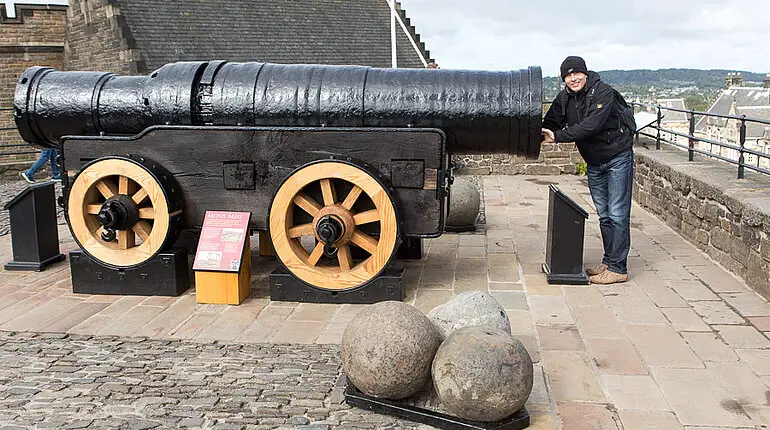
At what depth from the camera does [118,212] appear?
16.4 feet

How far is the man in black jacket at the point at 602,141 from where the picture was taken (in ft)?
16.6

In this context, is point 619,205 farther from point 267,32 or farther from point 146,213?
point 267,32

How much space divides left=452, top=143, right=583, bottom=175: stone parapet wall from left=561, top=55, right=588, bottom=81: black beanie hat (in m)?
7.00

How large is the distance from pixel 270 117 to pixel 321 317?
4.66ft

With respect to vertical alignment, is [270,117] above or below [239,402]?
above

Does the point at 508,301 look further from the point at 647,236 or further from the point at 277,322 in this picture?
the point at 647,236

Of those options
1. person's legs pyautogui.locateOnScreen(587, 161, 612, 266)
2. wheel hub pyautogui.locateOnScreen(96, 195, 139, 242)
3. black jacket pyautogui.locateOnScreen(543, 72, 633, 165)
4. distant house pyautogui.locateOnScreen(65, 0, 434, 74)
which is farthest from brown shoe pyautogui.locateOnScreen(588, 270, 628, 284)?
distant house pyautogui.locateOnScreen(65, 0, 434, 74)

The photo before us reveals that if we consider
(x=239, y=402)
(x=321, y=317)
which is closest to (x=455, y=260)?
(x=321, y=317)

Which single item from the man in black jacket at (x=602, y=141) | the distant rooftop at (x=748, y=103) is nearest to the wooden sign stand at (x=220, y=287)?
the man in black jacket at (x=602, y=141)

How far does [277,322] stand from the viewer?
457 centimetres

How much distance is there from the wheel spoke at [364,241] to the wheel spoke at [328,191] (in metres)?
0.27

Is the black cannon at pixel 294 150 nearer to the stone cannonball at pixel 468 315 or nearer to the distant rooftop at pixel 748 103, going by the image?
the stone cannonball at pixel 468 315

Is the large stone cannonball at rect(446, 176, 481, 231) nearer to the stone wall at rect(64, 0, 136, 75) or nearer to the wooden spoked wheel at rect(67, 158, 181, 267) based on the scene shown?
the wooden spoked wheel at rect(67, 158, 181, 267)

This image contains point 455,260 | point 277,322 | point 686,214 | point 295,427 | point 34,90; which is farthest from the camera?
point 686,214
